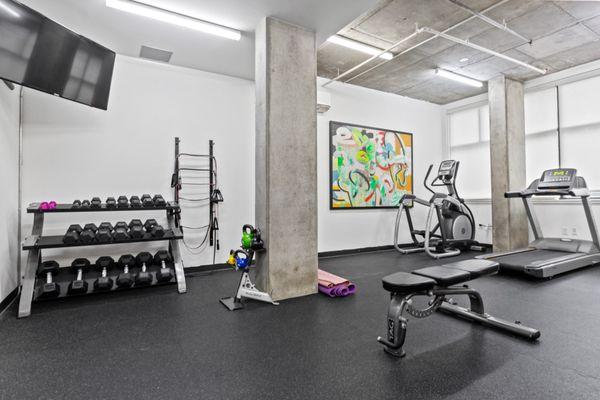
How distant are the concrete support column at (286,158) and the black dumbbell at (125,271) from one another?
1.47 m

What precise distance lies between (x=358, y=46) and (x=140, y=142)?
331 centimetres

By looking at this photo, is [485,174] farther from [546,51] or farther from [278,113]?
[278,113]

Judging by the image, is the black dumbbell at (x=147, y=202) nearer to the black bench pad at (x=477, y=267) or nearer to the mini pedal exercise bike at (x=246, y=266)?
the mini pedal exercise bike at (x=246, y=266)

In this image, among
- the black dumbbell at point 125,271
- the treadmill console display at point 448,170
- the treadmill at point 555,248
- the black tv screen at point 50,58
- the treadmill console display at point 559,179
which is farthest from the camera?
the treadmill console display at point 448,170

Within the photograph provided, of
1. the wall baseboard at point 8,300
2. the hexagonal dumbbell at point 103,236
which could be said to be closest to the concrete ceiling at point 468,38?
the hexagonal dumbbell at point 103,236

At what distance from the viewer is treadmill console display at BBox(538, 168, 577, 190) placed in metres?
4.55

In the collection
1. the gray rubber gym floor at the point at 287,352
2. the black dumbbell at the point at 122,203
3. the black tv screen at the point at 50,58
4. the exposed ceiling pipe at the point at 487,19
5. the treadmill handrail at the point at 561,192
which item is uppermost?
the exposed ceiling pipe at the point at 487,19

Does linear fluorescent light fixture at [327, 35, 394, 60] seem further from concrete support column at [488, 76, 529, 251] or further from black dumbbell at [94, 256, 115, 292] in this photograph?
black dumbbell at [94, 256, 115, 292]

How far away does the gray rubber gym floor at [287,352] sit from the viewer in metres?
1.75

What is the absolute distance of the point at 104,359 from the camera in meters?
2.10

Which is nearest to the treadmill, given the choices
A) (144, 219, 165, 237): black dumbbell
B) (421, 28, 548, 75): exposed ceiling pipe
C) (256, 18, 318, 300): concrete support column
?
(421, 28, 548, 75): exposed ceiling pipe

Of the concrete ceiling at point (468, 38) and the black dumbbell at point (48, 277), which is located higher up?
the concrete ceiling at point (468, 38)

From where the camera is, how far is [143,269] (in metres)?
3.69

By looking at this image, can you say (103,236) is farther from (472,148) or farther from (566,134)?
(566,134)
